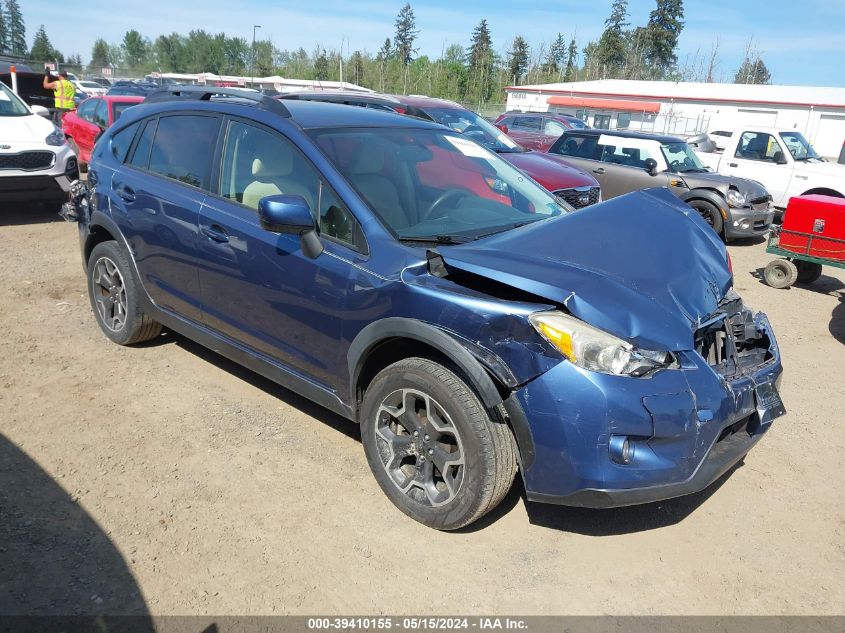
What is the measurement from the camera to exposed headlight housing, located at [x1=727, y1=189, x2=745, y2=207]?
33.8 ft

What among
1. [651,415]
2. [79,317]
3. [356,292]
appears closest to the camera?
[651,415]

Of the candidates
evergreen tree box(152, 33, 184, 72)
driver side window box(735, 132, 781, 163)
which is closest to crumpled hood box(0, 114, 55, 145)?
driver side window box(735, 132, 781, 163)

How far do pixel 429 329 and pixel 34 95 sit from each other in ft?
62.3

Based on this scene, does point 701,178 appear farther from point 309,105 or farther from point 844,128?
point 844,128

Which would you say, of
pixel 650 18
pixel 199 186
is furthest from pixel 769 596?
pixel 650 18

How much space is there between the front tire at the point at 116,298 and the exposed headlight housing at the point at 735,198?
8879 mm

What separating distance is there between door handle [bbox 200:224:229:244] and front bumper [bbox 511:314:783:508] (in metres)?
2.02

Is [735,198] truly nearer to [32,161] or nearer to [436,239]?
[436,239]

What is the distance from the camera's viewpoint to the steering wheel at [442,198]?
11.5 feet

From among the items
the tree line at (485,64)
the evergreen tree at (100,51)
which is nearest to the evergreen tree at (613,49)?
the tree line at (485,64)

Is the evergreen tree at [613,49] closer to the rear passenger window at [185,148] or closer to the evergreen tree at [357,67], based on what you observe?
the evergreen tree at [357,67]

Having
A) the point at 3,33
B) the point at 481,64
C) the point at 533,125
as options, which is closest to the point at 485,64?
the point at 481,64

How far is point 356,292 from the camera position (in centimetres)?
316

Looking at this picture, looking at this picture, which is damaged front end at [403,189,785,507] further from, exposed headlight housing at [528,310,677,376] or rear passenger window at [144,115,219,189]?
rear passenger window at [144,115,219,189]
